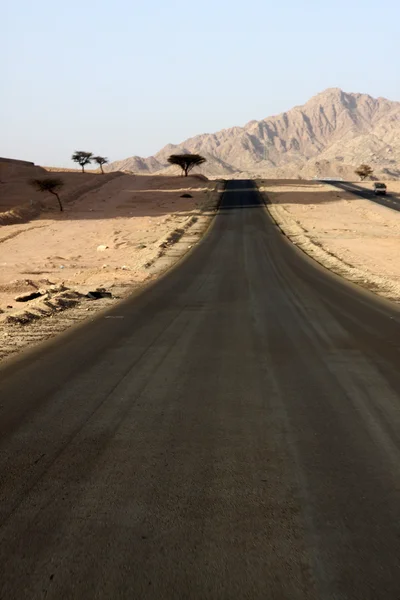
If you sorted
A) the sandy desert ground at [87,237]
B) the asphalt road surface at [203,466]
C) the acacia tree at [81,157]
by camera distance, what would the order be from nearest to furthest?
1. the asphalt road surface at [203,466]
2. the sandy desert ground at [87,237]
3. the acacia tree at [81,157]

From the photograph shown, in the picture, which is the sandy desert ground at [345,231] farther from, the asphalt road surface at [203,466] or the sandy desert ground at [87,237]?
the asphalt road surface at [203,466]

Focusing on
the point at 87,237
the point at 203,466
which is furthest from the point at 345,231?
the point at 203,466

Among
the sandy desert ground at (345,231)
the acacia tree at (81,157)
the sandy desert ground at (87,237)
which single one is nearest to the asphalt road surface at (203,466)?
the sandy desert ground at (87,237)

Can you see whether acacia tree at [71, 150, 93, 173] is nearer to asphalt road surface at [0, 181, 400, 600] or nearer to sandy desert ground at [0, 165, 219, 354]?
sandy desert ground at [0, 165, 219, 354]

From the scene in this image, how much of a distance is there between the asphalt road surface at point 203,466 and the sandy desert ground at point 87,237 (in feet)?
12.2

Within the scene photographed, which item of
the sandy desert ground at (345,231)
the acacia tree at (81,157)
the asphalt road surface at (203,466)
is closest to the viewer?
the asphalt road surface at (203,466)

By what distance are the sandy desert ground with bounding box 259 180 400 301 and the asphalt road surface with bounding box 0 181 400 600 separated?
988 cm

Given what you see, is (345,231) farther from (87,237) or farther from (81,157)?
(81,157)

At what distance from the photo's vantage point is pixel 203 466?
5539 millimetres

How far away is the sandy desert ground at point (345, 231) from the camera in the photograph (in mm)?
25266

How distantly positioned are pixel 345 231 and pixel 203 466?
141 feet

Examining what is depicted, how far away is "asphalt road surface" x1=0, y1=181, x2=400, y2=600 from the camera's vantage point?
3.86 metres

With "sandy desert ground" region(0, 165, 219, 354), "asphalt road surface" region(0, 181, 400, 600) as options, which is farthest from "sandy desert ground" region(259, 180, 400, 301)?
"asphalt road surface" region(0, 181, 400, 600)

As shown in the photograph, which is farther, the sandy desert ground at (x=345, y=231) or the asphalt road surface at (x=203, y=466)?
the sandy desert ground at (x=345, y=231)
